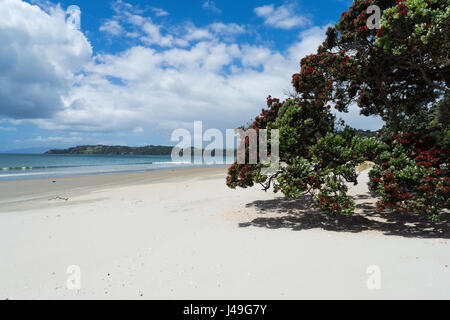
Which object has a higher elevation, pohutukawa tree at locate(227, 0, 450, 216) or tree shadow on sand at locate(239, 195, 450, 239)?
pohutukawa tree at locate(227, 0, 450, 216)

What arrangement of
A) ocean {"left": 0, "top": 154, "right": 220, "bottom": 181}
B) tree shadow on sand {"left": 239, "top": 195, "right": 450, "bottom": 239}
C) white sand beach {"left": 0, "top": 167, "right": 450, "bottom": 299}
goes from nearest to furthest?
white sand beach {"left": 0, "top": 167, "right": 450, "bottom": 299}
tree shadow on sand {"left": 239, "top": 195, "right": 450, "bottom": 239}
ocean {"left": 0, "top": 154, "right": 220, "bottom": 181}

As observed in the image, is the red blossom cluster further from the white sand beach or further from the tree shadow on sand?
the tree shadow on sand

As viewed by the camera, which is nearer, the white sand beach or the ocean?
the white sand beach

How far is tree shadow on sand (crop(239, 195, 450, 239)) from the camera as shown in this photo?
7324mm

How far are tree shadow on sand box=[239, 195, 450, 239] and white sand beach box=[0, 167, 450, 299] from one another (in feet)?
Answer: 0.13

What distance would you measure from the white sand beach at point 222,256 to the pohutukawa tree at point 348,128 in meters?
1.25

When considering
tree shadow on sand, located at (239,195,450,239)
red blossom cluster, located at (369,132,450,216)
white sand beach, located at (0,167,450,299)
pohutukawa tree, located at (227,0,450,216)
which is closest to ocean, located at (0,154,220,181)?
white sand beach, located at (0,167,450,299)

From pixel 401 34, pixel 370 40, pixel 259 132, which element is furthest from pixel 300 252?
pixel 370 40

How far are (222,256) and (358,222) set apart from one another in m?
5.72

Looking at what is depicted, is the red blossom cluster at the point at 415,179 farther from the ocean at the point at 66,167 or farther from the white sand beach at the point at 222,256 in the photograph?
the ocean at the point at 66,167

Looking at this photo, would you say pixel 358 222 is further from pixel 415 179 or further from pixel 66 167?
pixel 66 167

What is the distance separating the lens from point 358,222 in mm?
8453

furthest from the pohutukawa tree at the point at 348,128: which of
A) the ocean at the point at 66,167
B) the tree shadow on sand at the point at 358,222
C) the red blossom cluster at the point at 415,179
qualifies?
the ocean at the point at 66,167
